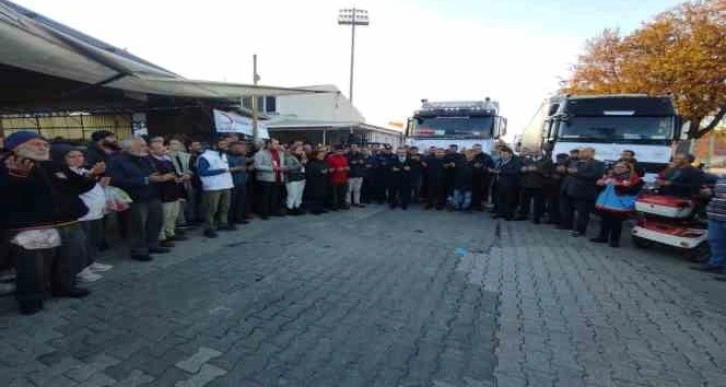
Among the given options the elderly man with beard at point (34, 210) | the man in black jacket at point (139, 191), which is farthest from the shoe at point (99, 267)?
the elderly man with beard at point (34, 210)

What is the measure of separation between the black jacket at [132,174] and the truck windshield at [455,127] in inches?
328

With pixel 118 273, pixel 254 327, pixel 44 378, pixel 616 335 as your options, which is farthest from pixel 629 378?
pixel 118 273

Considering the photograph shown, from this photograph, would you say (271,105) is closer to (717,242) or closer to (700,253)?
(700,253)

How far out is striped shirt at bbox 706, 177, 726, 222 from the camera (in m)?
5.38

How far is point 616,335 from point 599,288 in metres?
1.33

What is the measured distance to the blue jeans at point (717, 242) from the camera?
18.0 ft

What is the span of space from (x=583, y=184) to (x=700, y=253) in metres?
2.02

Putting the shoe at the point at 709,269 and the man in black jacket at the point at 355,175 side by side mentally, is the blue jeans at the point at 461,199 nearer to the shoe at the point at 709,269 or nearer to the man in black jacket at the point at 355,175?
the man in black jacket at the point at 355,175

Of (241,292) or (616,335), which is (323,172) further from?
(616,335)

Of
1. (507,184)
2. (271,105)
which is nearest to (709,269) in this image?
(507,184)

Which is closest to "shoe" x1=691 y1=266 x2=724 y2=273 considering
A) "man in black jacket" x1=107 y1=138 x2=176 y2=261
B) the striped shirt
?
the striped shirt

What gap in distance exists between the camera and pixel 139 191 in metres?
5.27

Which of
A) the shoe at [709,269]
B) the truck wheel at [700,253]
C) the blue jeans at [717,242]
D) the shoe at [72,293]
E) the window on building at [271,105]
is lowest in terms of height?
the shoe at [72,293]

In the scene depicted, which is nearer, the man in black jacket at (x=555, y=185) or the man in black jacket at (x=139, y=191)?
the man in black jacket at (x=139, y=191)
